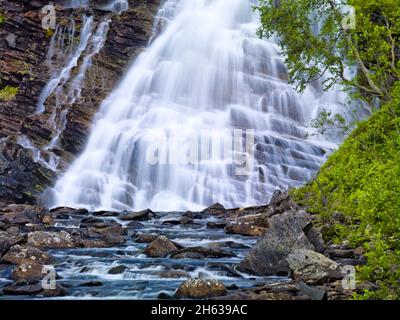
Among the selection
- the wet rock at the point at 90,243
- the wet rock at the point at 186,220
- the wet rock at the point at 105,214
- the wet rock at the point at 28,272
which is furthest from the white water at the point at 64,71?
the wet rock at the point at 28,272

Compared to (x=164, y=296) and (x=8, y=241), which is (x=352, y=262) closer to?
(x=164, y=296)

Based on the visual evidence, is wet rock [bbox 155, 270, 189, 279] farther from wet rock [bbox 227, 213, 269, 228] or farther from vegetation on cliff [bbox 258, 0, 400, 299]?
wet rock [bbox 227, 213, 269, 228]

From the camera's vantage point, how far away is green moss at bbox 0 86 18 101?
4475 cm

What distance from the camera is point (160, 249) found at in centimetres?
1812

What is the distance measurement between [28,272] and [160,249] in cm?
475

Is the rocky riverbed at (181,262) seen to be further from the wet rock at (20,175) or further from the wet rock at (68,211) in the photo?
the wet rock at (20,175)

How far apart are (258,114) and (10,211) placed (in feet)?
63.0

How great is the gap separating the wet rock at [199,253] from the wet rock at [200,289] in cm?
420

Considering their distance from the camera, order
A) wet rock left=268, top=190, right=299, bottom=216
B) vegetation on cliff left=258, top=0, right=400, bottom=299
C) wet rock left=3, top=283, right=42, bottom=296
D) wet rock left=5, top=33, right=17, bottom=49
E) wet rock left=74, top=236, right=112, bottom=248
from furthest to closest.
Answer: wet rock left=5, top=33, right=17, bottom=49 < wet rock left=268, top=190, right=299, bottom=216 < wet rock left=74, top=236, right=112, bottom=248 < wet rock left=3, top=283, right=42, bottom=296 < vegetation on cliff left=258, top=0, right=400, bottom=299

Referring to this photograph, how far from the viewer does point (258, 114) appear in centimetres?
3825

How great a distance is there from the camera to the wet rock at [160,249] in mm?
17984

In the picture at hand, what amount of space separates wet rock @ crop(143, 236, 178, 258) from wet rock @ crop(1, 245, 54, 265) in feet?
10.6

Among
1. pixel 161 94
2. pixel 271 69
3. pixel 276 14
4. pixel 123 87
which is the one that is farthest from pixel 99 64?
pixel 276 14

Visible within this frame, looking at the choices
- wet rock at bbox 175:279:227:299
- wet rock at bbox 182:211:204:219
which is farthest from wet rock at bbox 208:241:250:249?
wet rock at bbox 182:211:204:219
